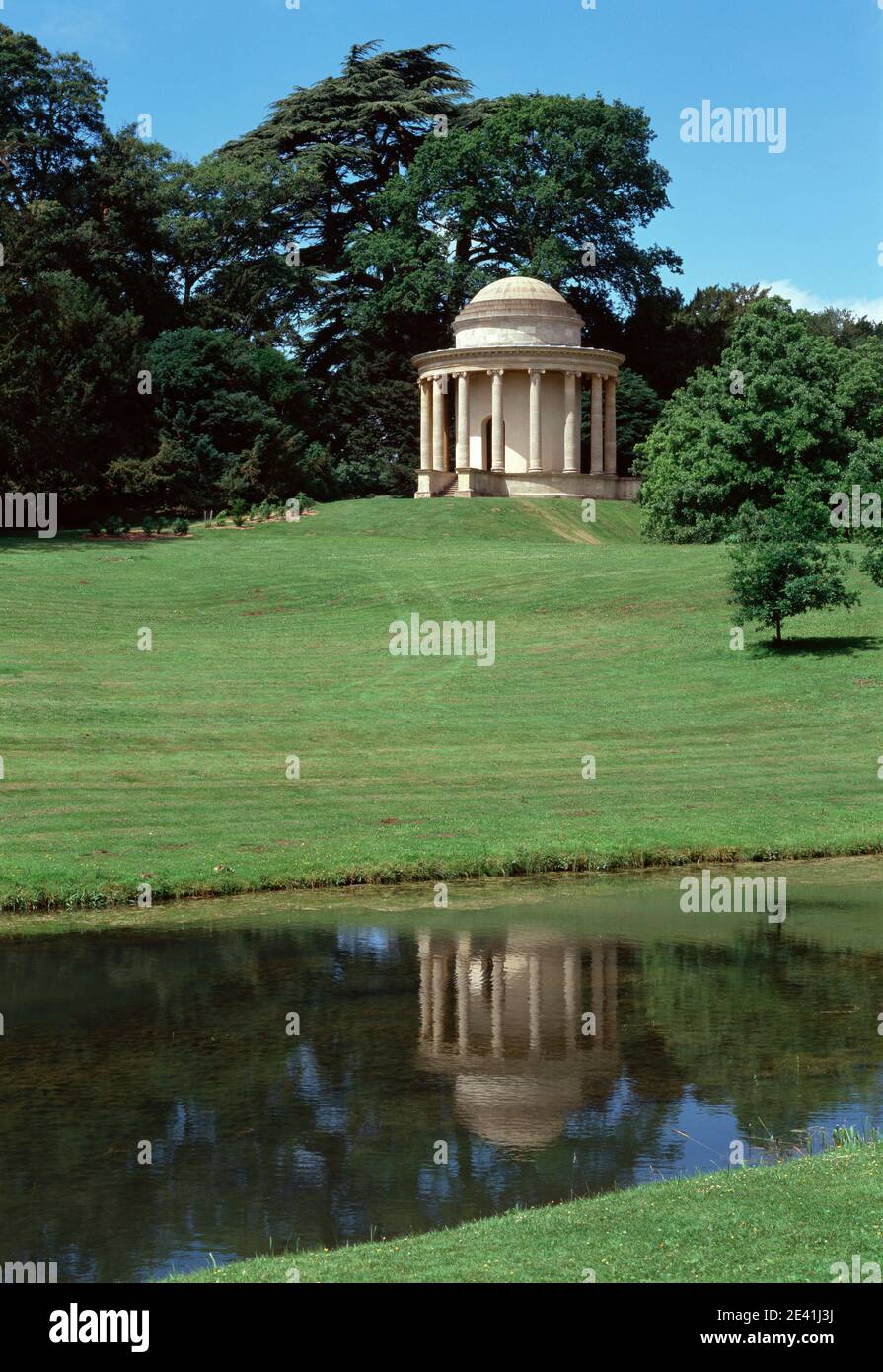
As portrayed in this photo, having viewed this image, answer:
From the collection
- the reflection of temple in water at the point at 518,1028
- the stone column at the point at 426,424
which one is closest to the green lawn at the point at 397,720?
the reflection of temple in water at the point at 518,1028

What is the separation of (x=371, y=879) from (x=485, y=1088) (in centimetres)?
913

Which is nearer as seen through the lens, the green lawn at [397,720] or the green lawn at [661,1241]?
the green lawn at [661,1241]

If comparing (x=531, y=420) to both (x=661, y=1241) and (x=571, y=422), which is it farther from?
(x=661, y=1241)

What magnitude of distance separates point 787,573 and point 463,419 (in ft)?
131

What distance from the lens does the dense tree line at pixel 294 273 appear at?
65.2 metres

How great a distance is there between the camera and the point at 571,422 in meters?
76.6

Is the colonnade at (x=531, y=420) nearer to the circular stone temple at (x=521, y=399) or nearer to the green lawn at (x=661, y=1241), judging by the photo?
the circular stone temple at (x=521, y=399)

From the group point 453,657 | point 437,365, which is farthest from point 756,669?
point 437,365

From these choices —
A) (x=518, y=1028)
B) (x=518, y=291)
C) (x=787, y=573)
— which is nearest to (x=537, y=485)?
(x=518, y=291)

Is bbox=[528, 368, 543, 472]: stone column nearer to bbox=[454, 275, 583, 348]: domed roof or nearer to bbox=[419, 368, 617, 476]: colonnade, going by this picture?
bbox=[419, 368, 617, 476]: colonnade

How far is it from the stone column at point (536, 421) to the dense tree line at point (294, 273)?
7.90m

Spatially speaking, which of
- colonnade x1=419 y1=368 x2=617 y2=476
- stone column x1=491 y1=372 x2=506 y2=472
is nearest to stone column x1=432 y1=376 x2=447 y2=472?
colonnade x1=419 y1=368 x2=617 y2=476

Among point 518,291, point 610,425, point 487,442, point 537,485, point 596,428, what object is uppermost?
point 518,291

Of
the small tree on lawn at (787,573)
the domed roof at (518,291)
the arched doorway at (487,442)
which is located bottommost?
the small tree on lawn at (787,573)
